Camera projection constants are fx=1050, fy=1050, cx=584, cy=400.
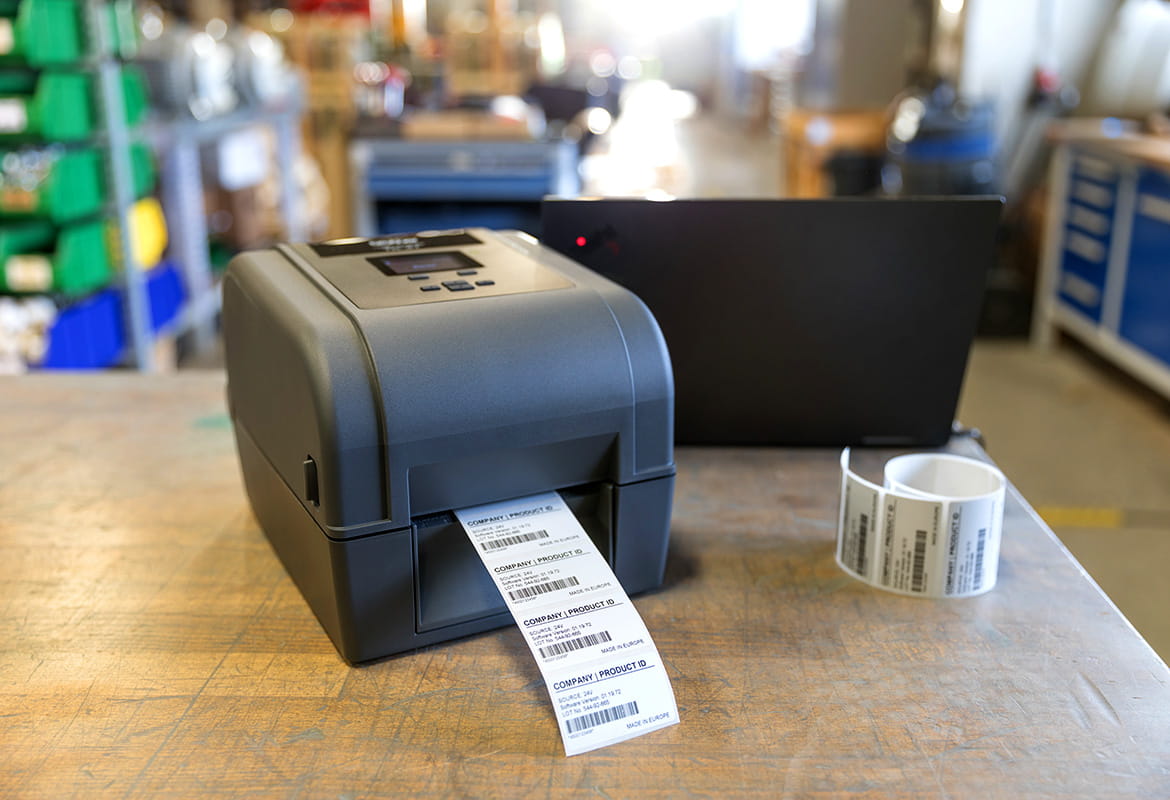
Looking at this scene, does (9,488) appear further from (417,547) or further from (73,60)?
(73,60)

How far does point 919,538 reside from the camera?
88cm

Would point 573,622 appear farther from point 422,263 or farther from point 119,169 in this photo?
point 119,169

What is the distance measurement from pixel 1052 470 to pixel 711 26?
1407cm

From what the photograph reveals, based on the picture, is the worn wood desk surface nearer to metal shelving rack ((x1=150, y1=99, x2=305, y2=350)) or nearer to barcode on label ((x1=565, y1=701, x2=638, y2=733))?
barcode on label ((x1=565, y1=701, x2=638, y2=733))

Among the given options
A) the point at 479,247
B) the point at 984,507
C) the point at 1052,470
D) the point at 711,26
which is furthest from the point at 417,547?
the point at 711,26

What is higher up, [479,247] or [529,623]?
[479,247]

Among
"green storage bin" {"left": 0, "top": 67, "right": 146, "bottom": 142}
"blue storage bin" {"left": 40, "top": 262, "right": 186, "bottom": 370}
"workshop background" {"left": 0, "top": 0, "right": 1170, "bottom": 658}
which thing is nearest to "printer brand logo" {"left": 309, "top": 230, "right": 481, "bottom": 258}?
"workshop background" {"left": 0, "top": 0, "right": 1170, "bottom": 658}

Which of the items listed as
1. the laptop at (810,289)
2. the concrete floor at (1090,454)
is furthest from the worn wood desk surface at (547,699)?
the concrete floor at (1090,454)

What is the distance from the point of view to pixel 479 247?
98 cm

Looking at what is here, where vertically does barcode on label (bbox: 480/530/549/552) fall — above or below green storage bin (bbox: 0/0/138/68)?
below

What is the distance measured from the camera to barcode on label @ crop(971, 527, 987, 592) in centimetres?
87

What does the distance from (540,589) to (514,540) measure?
44mm

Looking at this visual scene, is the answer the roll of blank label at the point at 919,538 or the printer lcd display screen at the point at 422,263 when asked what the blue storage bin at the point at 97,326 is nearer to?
the printer lcd display screen at the point at 422,263

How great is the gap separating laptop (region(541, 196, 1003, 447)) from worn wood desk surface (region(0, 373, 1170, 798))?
15 cm
